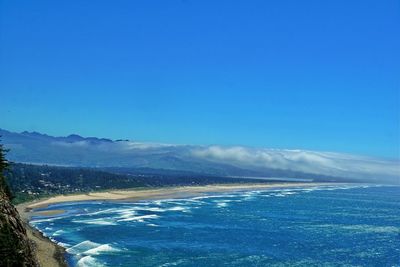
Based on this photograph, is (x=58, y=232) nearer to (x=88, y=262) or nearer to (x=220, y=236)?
(x=88, y=262)

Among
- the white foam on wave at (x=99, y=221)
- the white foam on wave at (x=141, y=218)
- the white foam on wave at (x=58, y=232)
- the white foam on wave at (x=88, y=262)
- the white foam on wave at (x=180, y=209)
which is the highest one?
the white foam on wave at (x=180, y=209)

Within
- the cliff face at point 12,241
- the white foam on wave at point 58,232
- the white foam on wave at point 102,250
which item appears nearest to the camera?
the cliff face at point 12,241

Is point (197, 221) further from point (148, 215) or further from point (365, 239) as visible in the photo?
point (365, 239)

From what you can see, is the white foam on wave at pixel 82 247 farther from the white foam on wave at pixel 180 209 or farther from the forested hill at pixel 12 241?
the white foam on wave at pixel 180 209

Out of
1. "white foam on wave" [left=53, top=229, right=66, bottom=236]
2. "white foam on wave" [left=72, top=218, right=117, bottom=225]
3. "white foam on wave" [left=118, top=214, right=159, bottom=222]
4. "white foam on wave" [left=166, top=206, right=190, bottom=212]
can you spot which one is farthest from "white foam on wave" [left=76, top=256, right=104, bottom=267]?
"white foam on wave" [left=166, top=206, right=190, bottom=212]

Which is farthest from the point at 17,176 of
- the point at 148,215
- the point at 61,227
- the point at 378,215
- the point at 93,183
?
the point at 378,215

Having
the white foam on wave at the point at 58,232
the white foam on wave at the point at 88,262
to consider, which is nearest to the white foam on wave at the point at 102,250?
Answer: the white foam on wave at the point at 88,262

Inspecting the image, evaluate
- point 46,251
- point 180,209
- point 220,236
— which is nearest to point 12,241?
point 46,251
